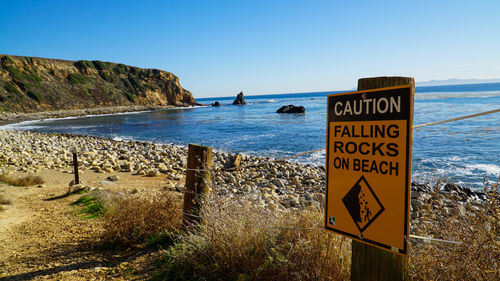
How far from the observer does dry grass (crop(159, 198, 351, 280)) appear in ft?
8.68

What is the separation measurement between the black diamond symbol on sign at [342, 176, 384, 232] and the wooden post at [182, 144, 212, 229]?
232cm

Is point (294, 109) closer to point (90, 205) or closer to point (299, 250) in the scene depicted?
point (90, 205)

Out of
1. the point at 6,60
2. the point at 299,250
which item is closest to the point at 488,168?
the point at 299,250

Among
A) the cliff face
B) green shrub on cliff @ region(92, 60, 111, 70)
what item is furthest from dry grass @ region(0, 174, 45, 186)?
green shrub on cliff @ region(92, 60, 111, 70)

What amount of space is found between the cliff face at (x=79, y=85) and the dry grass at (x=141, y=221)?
58499mm

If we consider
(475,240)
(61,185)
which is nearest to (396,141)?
(475,240)

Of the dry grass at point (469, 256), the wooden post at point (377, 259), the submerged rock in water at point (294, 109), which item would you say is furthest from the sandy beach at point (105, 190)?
the submerged rock in water at point (294, 109)

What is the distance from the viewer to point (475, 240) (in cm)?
214

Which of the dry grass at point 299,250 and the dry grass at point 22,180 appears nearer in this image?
the dry grass at point 299,250

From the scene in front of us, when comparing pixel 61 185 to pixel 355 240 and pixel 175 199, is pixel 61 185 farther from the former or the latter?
pixel 355 240

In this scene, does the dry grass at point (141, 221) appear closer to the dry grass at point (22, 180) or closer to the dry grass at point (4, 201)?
the dry grass at point (4, 201)

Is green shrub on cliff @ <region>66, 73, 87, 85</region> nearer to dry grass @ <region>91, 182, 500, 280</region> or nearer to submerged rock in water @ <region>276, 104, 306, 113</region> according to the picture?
submerged rock in water @ <region>276, 104, 306, 113</region>

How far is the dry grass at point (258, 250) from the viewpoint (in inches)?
104

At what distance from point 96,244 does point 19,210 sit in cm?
317
